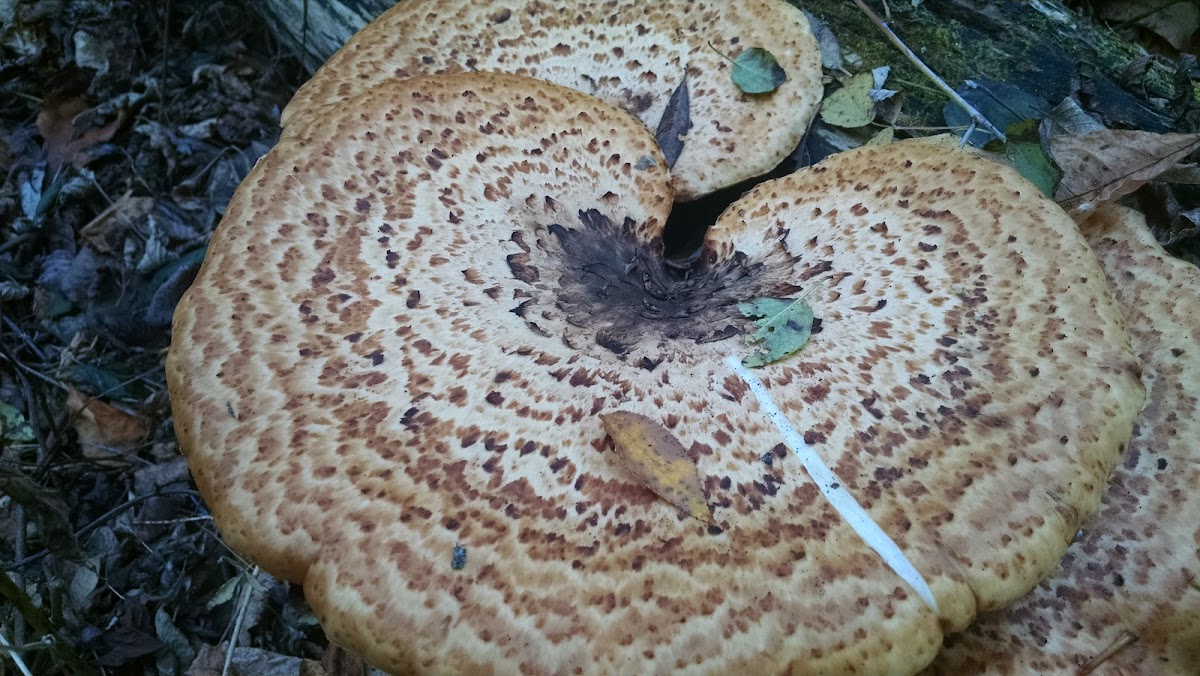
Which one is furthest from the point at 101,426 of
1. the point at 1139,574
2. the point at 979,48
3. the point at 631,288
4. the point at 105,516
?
the point at 979,48

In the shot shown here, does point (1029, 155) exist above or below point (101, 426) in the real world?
above

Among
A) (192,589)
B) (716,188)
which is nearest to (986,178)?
(716,188)

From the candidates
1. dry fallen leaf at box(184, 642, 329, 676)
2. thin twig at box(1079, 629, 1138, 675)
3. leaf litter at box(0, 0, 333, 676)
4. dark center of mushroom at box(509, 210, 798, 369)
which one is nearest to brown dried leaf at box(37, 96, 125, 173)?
leaf litter at box(0, 0, 333, 676)

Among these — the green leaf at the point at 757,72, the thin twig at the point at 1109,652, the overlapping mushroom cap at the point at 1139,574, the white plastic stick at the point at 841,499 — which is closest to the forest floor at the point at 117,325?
the white plastic stick at the point at 841,499

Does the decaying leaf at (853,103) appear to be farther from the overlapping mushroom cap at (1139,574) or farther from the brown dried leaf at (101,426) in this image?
the brown dried leaf at (101,426)

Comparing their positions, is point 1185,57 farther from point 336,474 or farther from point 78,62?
point 78,62

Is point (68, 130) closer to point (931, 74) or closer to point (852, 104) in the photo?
point (852, 104)
